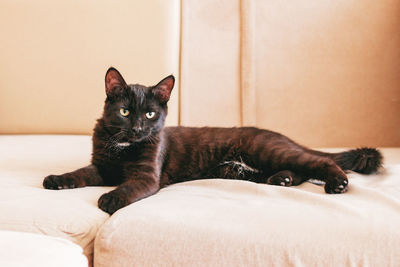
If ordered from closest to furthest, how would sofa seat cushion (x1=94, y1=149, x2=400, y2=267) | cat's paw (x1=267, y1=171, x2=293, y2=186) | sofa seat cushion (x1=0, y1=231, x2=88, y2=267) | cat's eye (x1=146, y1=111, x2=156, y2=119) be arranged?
1. sofa seat cushion (x1=0, y1=231, x2=88, y2=267)
2. sofa seat cushion (x1=94, y1=149, x2=400, y2=267)
3. cat's paw (x1=267, y1=171, x2=293, y2=186)
4. cat's eye (x1=146, y1=111, x2=156, y2=119)

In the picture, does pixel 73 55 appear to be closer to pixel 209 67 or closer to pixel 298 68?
pixel 209 67

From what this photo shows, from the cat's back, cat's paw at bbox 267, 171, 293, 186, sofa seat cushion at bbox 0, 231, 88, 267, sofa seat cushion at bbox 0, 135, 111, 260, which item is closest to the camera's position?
sofa seat cushion at bbox 0, 231, 88, 267

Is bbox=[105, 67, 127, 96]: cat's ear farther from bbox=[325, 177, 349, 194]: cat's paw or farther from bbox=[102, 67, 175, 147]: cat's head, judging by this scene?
bbox=[325, 177, 349, 194]: cat's paw

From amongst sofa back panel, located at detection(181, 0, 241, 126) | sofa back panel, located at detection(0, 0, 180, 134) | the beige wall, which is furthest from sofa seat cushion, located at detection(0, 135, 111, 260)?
sofa back panel, located at detection(181, 0, 241, 126)

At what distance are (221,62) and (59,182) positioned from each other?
1.34 metres

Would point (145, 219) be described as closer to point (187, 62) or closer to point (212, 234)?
point (212, 234)

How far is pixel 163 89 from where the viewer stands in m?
1.54

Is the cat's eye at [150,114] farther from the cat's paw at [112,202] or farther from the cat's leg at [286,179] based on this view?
the cat's leg at [286,179]

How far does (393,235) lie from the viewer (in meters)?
0.83

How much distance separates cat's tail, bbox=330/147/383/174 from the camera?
1.49 metres

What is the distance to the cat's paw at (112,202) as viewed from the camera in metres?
1.08

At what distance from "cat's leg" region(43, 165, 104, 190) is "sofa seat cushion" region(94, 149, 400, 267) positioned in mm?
384

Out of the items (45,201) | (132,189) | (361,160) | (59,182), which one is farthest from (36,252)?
(361,160)

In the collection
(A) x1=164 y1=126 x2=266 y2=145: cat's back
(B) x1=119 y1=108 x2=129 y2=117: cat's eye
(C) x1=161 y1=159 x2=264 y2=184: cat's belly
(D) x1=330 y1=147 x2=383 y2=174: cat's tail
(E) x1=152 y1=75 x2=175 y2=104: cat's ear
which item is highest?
(E) x1=152 y1=75 x2=175 y2=104: cat's ear
